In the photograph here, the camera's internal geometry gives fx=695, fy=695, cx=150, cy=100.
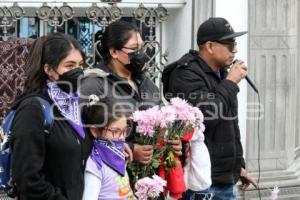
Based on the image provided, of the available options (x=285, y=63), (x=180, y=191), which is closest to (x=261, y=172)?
(x=285, y=63)

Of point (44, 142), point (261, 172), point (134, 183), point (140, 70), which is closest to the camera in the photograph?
point (44, 142)

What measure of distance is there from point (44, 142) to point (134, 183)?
0.82 meters

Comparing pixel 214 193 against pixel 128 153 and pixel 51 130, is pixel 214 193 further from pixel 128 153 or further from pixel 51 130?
pixel 51 130

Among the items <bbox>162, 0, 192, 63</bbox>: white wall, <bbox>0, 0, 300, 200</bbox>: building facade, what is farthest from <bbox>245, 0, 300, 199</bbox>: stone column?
<bbox>162, 0, 192, 63</bbox>: white wall

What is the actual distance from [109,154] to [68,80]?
18.6 inches

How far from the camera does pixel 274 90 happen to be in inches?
269

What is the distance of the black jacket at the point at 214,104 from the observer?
4395mm

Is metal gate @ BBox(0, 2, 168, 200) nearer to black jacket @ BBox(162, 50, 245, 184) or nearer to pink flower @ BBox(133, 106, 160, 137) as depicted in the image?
black jacket @ BBox(162, 50, 245, 184)

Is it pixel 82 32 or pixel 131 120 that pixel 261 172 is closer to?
pixel 82 32

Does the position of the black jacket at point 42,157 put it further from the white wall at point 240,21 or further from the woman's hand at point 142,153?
the white wall at point 240,21

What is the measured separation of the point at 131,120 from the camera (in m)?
4.01

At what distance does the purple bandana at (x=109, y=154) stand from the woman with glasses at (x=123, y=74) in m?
0.34

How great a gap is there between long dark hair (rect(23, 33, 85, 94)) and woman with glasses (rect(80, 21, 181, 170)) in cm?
53

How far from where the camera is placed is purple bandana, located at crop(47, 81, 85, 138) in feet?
11.5
